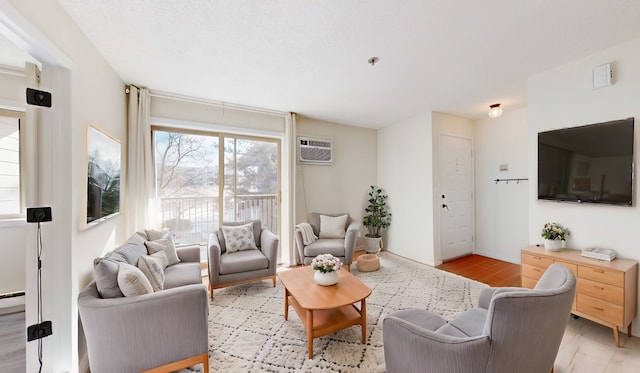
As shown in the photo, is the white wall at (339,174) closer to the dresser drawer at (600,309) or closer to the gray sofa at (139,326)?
the gray sofa at (139,326)

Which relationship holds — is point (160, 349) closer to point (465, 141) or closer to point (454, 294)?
point (454, 294)

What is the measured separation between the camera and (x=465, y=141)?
420 cm

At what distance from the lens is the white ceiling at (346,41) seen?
1597 mm

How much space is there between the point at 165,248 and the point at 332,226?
2244 mm

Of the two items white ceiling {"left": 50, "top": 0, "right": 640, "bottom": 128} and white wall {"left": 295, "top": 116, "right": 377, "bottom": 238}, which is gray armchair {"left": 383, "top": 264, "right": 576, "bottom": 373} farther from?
white wall {"left": 295, "top": 116, "right": 377, "bottom": 238}

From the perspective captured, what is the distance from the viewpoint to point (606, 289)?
1.89 m

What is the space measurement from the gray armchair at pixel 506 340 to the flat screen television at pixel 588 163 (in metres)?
1.64

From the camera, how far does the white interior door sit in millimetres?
3908

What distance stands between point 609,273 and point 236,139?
4368mm

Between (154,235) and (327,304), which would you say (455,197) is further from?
(154,235)

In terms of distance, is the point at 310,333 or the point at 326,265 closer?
the point at 310,333

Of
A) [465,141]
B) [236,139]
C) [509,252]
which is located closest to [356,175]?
[465,141]

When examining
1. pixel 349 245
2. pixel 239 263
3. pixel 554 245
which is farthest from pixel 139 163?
pixel 554 245

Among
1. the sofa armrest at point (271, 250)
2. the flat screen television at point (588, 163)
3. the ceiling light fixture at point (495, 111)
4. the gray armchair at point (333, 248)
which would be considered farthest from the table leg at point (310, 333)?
the ceiling light fixture at point (495, 111)
